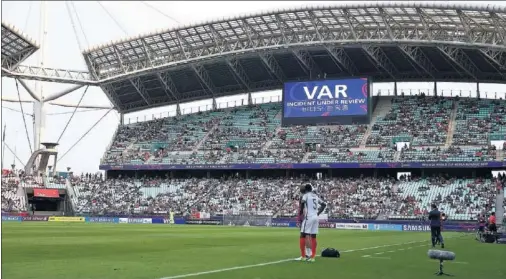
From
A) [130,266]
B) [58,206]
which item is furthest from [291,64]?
[130,266]

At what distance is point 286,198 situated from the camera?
2514 inches

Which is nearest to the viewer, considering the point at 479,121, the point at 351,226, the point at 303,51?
the point at 351,226

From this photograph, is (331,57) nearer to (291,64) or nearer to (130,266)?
(291,64)

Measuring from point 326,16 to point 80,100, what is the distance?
105ft

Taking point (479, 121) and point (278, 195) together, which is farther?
point (479, 121)

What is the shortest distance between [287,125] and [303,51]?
1037 cm

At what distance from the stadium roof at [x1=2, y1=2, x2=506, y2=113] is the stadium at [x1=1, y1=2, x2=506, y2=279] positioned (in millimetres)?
200

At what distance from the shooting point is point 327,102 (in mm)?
70812

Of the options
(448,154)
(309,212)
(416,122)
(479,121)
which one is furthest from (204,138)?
(309,212)

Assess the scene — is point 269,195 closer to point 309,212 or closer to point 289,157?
point 289,157

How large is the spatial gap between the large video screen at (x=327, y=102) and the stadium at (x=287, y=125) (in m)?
0.16

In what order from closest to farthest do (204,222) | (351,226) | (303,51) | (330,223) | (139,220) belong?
(351,226) < (330,223) < (204,222) < (139,220) < (303,51)

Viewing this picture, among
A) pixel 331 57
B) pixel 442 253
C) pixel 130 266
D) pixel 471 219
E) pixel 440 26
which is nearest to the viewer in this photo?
pixel 442 253

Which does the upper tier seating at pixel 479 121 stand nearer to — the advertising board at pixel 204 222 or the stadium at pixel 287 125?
the stadium at pixel 287 125
